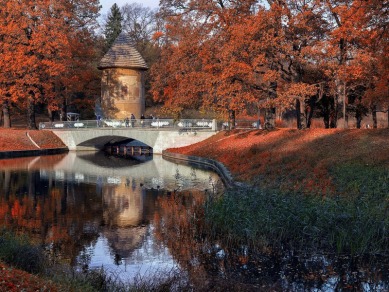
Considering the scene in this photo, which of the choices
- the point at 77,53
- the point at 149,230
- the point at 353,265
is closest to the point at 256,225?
the point at 353,265

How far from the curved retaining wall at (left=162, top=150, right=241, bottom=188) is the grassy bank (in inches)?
30.8

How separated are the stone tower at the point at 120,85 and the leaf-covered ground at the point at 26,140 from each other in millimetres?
6934

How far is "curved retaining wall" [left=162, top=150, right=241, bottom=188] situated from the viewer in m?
21.9

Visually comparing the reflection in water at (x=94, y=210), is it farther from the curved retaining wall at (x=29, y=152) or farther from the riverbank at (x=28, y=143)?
the riverbank at (x=28, y=143)


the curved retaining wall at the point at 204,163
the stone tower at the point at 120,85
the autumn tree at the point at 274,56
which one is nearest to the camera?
the curved retaining wall at the point at 204,163

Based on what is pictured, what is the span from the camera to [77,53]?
1921 inches

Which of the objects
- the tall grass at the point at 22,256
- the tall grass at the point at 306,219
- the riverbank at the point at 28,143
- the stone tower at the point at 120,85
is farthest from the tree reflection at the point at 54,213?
the stone tower at the point at 120,85

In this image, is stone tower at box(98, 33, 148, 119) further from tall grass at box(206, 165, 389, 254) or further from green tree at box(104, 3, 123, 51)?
tall grass at box(206, 165, 389, 254)

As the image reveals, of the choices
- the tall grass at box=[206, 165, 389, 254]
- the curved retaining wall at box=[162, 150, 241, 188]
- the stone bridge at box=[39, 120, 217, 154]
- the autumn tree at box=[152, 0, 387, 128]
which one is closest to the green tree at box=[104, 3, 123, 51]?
the stone bridge at box=[39, 120, 217, 154]

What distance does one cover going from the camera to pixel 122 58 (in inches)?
2000

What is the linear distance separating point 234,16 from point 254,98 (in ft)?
19.0

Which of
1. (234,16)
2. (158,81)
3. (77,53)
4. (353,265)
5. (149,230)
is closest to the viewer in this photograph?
(353,265)

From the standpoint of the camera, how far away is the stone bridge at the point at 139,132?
1602 inches

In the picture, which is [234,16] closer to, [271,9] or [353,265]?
[271,9]
